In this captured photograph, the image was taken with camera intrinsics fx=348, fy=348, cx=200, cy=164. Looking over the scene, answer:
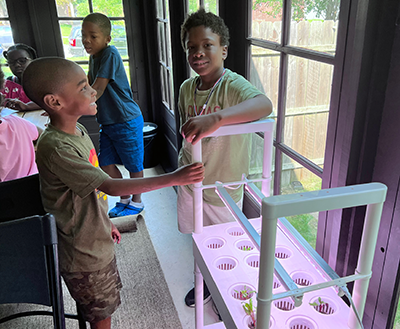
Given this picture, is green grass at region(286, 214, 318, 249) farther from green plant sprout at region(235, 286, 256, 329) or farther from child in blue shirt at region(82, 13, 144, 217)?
child in blue shirt at region(82, 13, 144, 217)

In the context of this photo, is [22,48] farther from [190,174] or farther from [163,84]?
[190,174]

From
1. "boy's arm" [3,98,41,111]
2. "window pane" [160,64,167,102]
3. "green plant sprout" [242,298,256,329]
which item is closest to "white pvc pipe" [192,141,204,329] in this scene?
"green plant sprout" [242,298,256,329]

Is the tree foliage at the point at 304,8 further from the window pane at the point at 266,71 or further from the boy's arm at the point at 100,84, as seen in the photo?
the boy's arm at the point at 100,84

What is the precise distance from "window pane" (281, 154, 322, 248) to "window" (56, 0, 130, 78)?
261 centimetres

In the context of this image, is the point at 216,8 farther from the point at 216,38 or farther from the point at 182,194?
the point at 182,194

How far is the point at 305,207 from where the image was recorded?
57cm

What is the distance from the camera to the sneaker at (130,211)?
255cm

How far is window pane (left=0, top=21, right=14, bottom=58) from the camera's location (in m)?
3.12

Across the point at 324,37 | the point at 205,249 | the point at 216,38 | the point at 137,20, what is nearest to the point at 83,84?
the point at 216,38

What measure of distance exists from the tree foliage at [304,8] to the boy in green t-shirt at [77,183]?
0.58m

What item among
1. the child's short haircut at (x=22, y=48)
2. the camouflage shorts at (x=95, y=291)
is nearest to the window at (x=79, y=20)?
the child's short haircut at (x=22, y=48)

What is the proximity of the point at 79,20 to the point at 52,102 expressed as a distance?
2579 millimetres

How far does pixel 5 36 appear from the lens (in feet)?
10.3

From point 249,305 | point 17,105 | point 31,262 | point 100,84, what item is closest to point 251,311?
point 249,305
